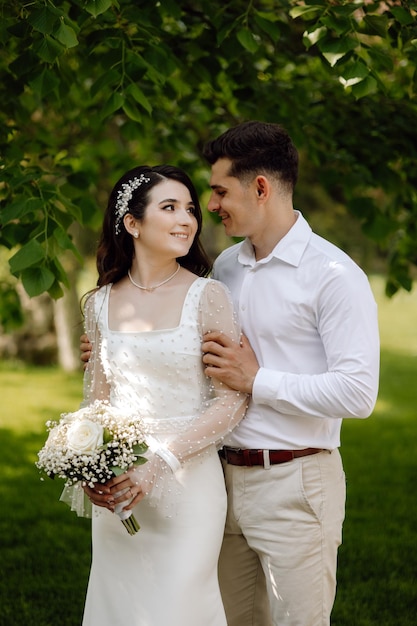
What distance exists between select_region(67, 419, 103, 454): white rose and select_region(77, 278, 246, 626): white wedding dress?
0.93ft

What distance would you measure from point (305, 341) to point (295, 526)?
25.8 inches

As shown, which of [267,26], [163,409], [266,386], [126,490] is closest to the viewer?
[126,490]

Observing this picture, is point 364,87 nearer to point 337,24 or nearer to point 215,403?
point 337,24

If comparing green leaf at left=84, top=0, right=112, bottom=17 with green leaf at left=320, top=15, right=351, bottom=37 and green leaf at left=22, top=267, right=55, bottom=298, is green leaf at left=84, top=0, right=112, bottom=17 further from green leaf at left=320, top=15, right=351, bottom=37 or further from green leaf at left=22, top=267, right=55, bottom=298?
green leaf at left=22, top=267, right=55, bottom=298

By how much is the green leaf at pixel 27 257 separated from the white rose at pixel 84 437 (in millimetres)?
801

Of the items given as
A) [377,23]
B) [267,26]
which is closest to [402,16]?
[377,23]

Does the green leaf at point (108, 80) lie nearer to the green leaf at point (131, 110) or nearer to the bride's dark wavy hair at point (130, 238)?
the green leaf at point (131, 110)

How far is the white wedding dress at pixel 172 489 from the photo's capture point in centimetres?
278

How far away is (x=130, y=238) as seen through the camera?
3150mm

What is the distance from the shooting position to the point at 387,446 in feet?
26.2

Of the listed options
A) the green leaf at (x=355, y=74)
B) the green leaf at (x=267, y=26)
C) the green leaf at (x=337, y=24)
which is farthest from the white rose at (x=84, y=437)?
the green leaf at (x=267, y=26)

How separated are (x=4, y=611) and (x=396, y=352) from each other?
11.7 meters

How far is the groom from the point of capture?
2729mm

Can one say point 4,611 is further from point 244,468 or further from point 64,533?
point 244,468
